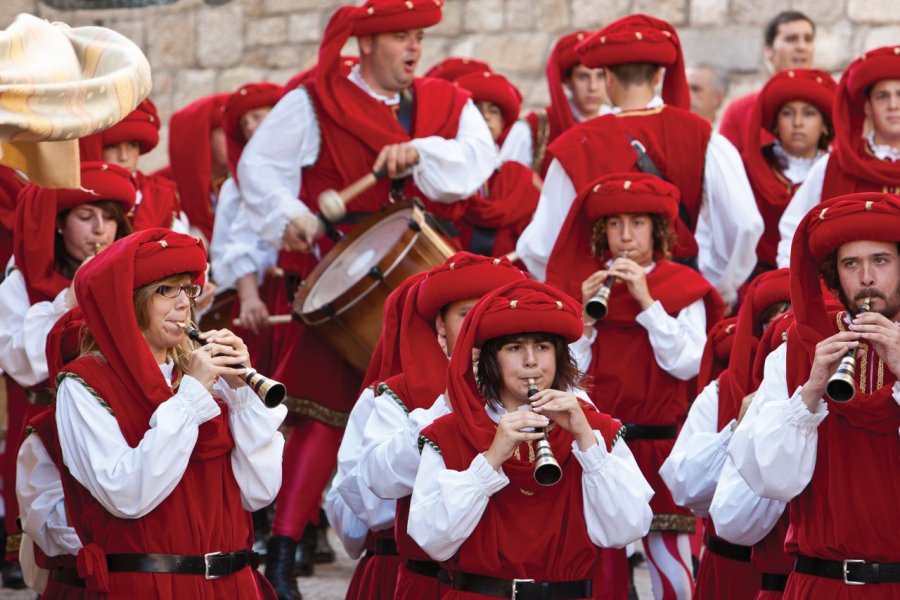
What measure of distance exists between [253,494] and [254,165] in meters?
2.93

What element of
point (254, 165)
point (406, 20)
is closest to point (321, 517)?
point (254, 165)

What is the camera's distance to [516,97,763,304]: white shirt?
809cm

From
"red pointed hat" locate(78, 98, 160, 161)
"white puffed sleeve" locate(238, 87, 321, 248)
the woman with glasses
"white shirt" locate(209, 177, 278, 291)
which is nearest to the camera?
the woman with glasses

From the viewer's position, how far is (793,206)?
8.25 metres

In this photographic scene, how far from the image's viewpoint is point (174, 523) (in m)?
5.69

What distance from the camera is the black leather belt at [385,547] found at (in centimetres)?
661

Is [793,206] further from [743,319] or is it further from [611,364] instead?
[743,319]

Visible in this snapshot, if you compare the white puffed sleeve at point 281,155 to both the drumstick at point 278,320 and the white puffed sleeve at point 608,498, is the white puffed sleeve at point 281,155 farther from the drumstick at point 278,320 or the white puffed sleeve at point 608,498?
the white puffed sleeve at point 608,498

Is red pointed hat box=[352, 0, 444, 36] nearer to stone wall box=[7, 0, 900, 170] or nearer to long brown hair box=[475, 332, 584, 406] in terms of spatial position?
long brown hair box=[475, 332, 584, 406]

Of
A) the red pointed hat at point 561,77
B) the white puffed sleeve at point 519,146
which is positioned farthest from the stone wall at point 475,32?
the white puffed sleeve at point 519,146

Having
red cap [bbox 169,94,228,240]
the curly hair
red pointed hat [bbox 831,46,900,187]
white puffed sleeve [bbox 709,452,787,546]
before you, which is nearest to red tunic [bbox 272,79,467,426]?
the curly hair

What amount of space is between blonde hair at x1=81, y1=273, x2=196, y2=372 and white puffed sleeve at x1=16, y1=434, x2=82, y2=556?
0.69 m

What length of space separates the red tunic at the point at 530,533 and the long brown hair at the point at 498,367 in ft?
0.67

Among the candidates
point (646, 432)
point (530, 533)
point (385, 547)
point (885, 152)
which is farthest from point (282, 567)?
point (885, 152)
